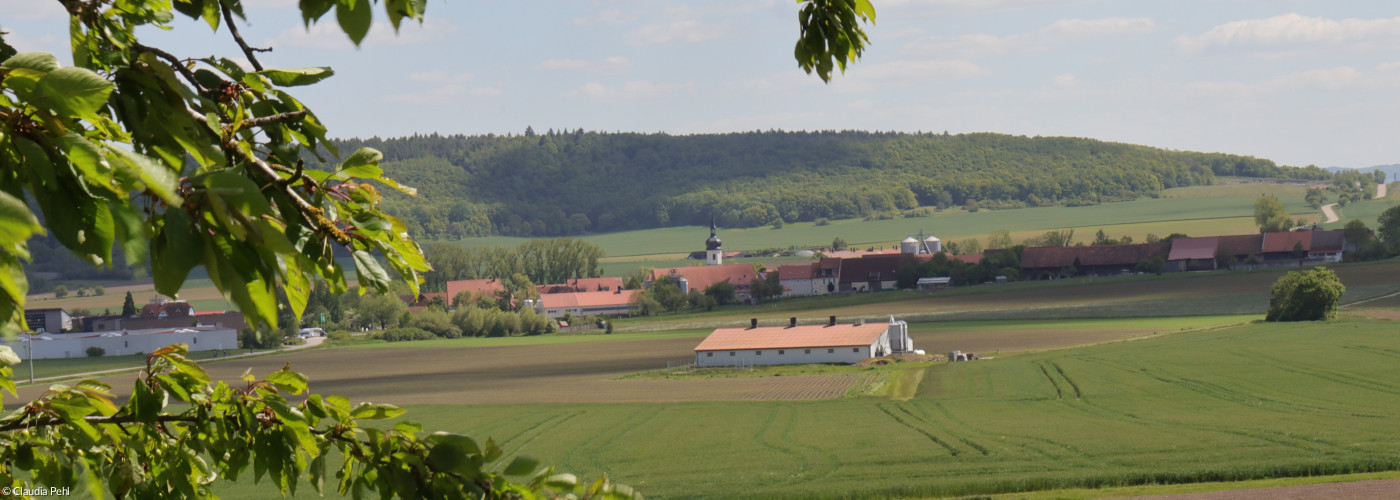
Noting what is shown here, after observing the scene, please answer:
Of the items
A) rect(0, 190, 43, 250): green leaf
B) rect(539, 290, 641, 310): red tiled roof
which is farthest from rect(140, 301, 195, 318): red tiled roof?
rect(0, 190, 43, 250): green leaf

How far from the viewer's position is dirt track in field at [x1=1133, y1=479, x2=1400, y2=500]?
22.1 meters

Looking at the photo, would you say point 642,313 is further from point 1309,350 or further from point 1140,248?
point 1309,350

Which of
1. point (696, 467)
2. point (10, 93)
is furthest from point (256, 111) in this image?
point (696, 467)

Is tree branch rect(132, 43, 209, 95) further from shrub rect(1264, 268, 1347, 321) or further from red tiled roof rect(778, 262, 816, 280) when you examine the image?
red tiled roof rect(778, 262, 816, 280)

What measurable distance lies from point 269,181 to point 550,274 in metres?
125

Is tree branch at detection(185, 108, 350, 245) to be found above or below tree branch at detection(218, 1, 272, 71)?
below

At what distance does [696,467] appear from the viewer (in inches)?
1155

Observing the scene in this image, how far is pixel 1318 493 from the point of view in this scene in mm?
22578

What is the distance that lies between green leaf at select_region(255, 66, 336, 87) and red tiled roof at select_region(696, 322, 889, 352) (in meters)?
58.1

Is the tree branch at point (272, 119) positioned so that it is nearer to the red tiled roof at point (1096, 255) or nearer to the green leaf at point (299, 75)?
the green leaf at point (299, 75)

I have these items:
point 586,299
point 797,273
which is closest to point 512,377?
point 586,299

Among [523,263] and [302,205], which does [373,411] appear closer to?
[302,205]

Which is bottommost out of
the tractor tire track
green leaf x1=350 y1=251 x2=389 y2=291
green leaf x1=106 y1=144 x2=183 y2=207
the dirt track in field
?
the tractor tire track

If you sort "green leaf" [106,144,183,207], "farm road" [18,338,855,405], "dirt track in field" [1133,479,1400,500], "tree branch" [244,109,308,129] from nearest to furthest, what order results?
"green leaf" [106,144,183,207], "tree branch" [244,109,308,129], "dirt track in field" [1133,479,1400,500], "farm road" [18,338,855,405]
